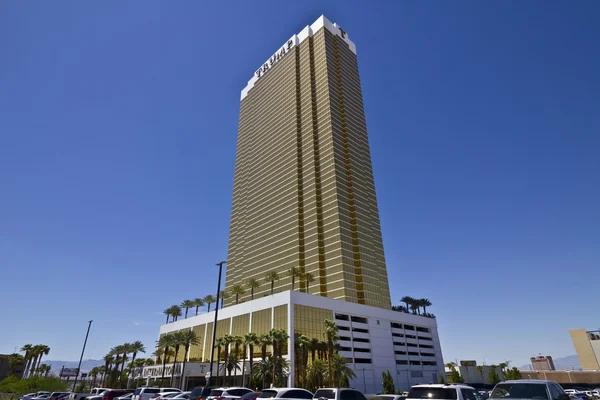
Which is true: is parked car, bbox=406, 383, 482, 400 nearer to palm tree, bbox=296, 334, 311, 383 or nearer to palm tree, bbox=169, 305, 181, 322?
palm tree, bbox=296, 334, 311, 383

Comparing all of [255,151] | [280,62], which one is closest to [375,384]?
[255,151]

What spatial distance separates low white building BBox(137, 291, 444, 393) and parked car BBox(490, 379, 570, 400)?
58165mm

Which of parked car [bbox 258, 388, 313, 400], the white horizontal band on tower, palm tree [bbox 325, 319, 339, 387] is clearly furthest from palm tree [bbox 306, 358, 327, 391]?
the white horizontal band on tower

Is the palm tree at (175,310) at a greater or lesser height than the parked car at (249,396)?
greater

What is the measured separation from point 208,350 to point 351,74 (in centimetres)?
10898

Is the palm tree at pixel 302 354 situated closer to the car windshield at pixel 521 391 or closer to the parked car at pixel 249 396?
the parked car at pixel 249 396

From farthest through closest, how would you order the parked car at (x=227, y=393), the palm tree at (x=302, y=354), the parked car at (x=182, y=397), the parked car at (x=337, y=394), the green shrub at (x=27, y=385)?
the green shrub at (x=27, y=385)
the palm tree at (x=302, y=354)
the parked car at (x=182, y=397)
the parked car at (x=227, y=393)
the parked car at (x=337, y=394)

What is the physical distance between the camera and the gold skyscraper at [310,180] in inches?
3996

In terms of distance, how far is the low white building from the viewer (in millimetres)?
74688

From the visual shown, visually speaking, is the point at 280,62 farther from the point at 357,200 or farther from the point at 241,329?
the point at 241,329

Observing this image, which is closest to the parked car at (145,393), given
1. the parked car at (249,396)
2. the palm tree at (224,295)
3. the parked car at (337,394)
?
the parked car at (249,396)

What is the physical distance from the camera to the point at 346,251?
98.9 meters

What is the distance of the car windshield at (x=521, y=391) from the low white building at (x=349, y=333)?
57.9 meters

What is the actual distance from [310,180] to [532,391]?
104m
